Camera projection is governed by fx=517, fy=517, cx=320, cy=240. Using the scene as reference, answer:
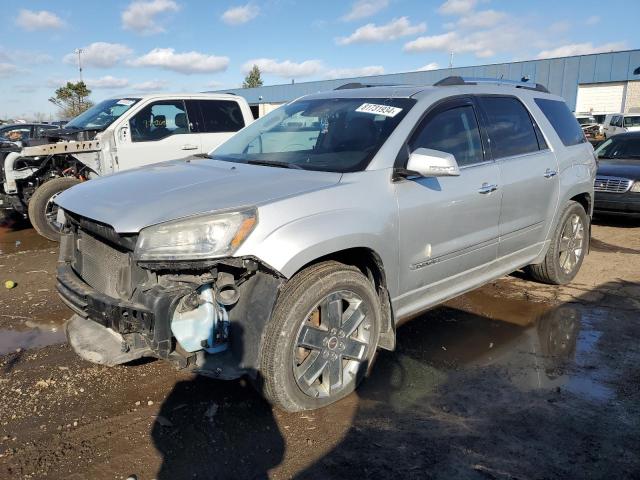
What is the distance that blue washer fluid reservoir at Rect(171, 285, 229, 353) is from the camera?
2680 millimetres

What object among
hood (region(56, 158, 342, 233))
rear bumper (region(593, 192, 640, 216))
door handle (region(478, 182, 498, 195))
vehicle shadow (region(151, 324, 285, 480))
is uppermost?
hood (region(56, 158, 342, 233))

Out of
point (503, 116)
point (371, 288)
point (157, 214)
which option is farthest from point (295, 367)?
point (503, 116)

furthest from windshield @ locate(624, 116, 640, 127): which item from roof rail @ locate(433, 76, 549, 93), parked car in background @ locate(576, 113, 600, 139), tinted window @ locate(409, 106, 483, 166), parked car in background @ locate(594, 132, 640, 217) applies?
tinted window @ locate(409, 106, 483, 166)

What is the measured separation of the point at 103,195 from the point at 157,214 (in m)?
0.61

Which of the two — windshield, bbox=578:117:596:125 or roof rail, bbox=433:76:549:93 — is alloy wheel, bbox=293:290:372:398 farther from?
windshield, bbox=578:117:596:125

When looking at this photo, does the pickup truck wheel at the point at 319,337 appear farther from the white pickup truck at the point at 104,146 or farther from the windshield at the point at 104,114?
the windshield at the point at 104,114

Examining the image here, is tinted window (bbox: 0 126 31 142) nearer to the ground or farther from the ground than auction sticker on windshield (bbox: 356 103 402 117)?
nearer to the ground

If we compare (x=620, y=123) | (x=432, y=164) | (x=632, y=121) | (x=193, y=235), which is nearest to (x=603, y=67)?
(x=620, y=123)

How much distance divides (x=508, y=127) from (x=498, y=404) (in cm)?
232

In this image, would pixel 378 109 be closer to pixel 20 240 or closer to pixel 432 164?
pixel 432 164

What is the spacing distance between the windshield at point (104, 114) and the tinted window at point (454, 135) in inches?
233

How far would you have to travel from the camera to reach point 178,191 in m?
2.95

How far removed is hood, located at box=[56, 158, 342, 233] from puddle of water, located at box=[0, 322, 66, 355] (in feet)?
4.57

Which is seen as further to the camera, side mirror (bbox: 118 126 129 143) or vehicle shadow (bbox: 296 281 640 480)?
side mirror (bbox: 118 126 129 143)
